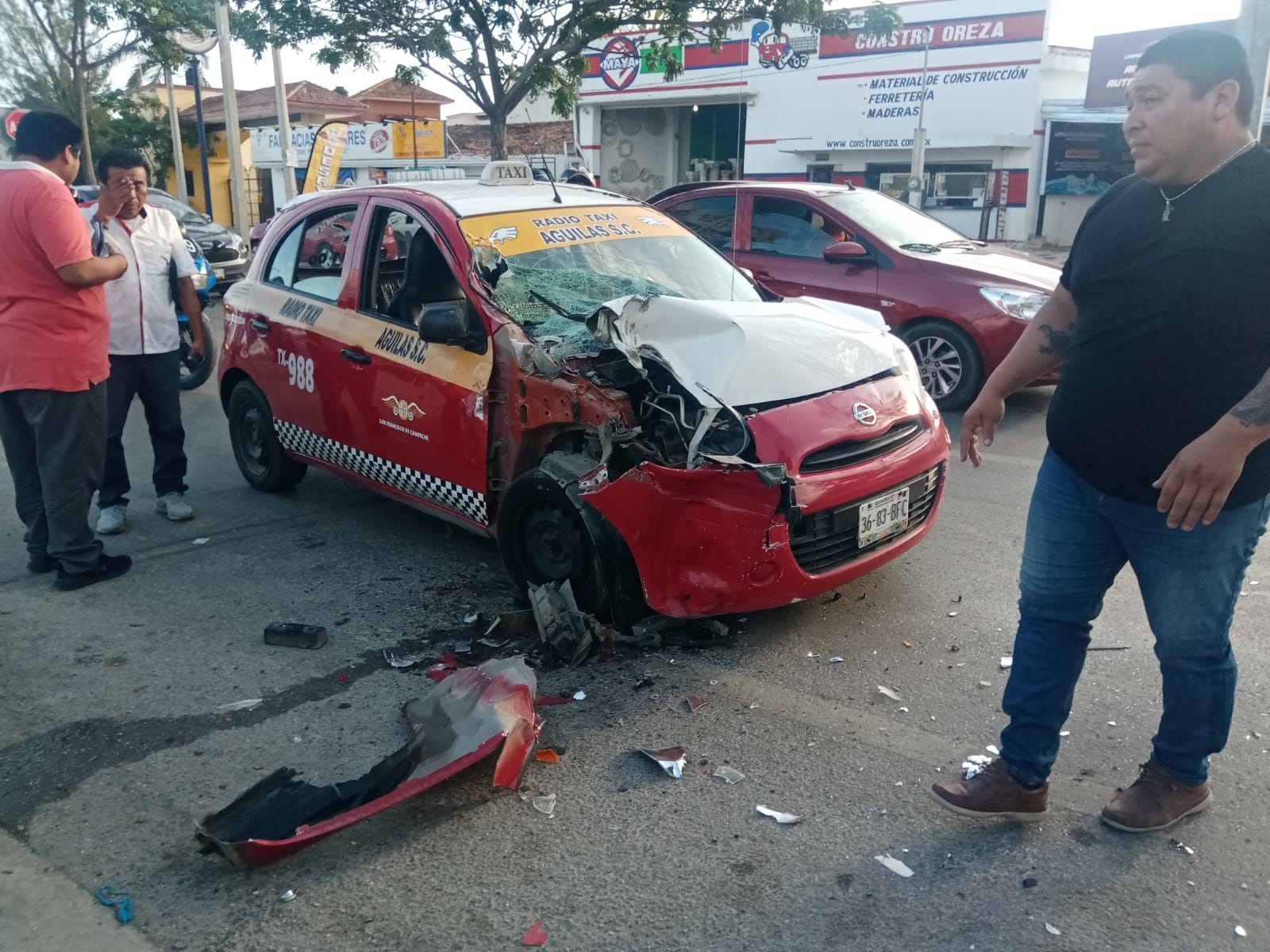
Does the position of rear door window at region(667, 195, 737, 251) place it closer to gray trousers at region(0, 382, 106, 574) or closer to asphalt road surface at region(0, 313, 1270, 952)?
asphalt road surface at region(0, 313, 1270, 952)

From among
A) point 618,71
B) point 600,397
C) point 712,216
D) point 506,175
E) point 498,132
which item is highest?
point 618,71

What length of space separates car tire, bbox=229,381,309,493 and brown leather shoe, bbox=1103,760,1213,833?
15.0 ft

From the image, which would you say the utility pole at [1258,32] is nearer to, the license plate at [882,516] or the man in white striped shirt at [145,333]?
the license plate at [882,516]

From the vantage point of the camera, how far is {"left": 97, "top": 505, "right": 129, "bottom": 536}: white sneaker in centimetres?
552

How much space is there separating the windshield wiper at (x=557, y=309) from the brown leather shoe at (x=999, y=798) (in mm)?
2399

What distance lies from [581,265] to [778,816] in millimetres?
2720

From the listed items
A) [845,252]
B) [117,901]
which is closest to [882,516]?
[117,901]

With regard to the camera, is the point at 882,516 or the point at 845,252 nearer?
the point at 882,516

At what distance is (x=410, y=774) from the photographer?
310 cm

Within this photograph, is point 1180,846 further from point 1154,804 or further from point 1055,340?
point 1055,340

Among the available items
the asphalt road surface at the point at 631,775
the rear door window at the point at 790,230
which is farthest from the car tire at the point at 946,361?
the asphalt road surface at the point at 631,775

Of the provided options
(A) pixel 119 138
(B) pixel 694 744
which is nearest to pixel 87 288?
(B) pixel 694 744

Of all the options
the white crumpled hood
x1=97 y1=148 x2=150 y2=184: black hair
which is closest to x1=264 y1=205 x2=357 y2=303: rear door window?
x1=97 y1=148 x2=150 y2=184: black hair

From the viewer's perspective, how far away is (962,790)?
298cm
